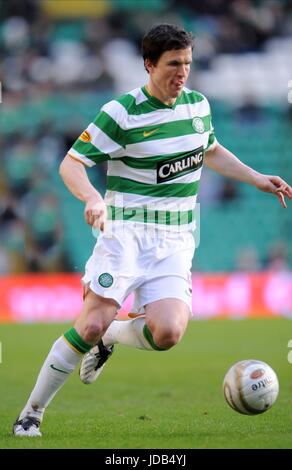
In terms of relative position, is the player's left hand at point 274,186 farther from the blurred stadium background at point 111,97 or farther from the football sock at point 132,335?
the blurred stadium background at point 111,97

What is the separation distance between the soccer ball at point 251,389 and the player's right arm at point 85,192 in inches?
58.1

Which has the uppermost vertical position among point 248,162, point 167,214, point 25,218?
point 248,162

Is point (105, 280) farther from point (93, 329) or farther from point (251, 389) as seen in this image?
point (251, 389)

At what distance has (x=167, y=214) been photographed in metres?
6.12

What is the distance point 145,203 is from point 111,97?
47.8 feet

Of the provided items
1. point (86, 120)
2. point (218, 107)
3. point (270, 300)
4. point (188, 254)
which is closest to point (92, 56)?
point (86, 120)

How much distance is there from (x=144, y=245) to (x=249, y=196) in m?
14.3

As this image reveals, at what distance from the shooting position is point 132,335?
6.48 m

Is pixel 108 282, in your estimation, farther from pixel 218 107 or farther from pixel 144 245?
pixel 218 107

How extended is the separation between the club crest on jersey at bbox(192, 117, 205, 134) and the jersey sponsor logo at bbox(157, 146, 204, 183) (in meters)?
0.12

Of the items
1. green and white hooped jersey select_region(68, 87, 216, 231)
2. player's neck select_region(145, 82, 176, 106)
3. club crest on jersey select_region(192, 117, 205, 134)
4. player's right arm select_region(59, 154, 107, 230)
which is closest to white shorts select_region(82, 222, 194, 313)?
green and white hooped jersey select_region(68, 87, 216, 231)

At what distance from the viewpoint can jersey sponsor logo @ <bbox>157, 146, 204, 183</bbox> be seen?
6.05 m

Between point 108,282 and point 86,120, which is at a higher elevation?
point 86,120
